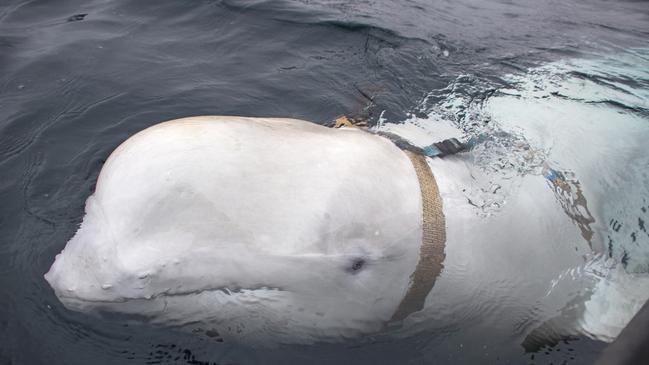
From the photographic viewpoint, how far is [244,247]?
99.1 inches

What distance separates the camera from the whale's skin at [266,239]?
2484 millimetres

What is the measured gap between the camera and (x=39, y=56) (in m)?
6.50

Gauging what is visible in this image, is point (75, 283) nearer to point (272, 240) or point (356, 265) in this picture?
point (272, 240)

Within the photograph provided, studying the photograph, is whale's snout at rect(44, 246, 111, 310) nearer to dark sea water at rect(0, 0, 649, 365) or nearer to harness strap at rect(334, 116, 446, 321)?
dark sea water at rect(0, 0, 649, 365)

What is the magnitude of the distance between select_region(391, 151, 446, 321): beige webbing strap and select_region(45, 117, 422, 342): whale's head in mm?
39

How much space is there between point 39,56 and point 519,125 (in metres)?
5.21

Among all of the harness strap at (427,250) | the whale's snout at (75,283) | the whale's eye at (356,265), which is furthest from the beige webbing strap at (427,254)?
the whale's snout at (75,283)

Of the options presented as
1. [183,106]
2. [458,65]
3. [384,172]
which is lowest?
[183,106]

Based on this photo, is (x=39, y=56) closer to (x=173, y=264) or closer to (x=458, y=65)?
(x=458, y=65)

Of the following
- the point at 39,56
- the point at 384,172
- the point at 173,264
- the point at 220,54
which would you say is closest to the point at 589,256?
the point at 384,172

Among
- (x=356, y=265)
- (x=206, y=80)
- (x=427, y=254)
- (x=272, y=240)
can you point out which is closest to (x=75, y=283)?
(x=272, y=240)

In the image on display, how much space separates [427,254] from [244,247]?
2.91 feet

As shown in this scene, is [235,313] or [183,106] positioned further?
[183,106]

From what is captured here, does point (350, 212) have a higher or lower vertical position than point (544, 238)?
higher
